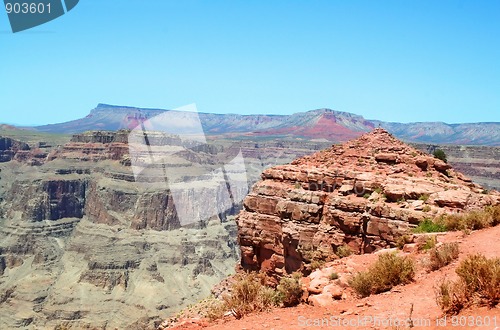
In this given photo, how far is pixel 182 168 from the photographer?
129625 mm

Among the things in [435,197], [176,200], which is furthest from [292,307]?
[176,200]

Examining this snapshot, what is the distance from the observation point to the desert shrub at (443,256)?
955 cm

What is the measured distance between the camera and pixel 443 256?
9539mm

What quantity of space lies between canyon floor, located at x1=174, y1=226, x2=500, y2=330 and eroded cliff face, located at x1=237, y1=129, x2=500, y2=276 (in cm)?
616

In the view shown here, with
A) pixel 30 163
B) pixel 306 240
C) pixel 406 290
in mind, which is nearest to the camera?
pixel 406 290

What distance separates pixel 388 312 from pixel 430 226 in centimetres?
781

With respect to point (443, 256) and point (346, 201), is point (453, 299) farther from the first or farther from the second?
point (346, 201)

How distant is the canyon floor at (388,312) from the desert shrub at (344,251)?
270 inches

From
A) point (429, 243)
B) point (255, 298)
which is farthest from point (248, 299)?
point (429, 243)

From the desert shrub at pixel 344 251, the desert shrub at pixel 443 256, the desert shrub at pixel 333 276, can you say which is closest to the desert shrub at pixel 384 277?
the desert shrub at pixel 443 256

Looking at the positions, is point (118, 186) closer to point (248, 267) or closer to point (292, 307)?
point (248, 267)

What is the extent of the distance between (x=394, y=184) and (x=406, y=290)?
10.4 metres

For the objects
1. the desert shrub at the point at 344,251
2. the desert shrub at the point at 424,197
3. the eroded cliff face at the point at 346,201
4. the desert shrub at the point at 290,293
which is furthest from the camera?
the desert shrub at the point at 344,251

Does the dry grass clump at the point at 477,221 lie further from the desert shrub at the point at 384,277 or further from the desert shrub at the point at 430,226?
the desert shrub at the point at 384,277
